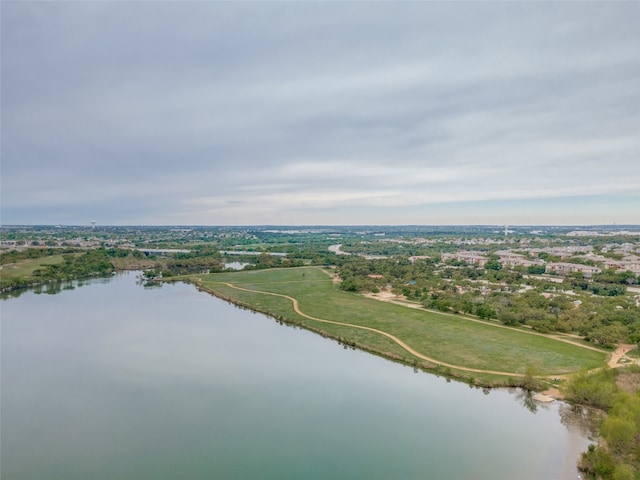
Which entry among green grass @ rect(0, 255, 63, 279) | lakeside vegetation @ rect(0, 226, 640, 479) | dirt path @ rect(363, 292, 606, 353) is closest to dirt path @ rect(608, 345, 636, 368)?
lakeside vegetation @ rect(0, 226, 640, 479)

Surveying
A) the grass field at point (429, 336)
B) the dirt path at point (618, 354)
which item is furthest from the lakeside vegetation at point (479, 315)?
the dirt path at point (618, 354)

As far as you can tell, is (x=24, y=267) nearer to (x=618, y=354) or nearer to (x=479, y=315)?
(x=479, y=315)

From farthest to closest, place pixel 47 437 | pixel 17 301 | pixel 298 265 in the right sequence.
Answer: pixel 298 265 < pixel 17 301 < pixel 47 437

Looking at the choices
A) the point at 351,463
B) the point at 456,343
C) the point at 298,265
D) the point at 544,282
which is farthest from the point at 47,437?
the point at 298,265

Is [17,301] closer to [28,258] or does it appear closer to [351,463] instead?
[28,258]

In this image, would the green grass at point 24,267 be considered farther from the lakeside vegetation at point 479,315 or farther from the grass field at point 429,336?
the grass field at point 429,336

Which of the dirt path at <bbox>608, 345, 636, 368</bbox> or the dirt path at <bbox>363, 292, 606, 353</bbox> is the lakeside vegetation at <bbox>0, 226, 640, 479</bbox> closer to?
the dirt path at <bbox>363, 292, 606, 353</bbox>
